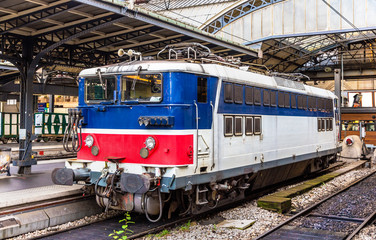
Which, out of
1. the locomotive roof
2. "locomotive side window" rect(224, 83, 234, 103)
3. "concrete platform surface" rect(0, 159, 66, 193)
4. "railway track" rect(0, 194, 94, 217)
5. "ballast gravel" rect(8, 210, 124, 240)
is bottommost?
"ballast gravel" rect(8, 210, 124, 240)

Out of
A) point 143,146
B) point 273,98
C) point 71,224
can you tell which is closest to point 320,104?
point 273,98

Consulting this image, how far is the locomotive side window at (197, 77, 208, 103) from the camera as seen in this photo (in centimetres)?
930

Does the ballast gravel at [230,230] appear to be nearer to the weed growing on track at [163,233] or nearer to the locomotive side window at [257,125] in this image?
the weed growing on track at [163,233]

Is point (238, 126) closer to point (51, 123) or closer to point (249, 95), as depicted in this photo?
point (249, 95)

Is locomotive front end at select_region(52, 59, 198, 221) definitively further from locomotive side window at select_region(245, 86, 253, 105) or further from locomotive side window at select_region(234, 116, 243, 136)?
locomotive side window at select_region(245, 86, 253, 105)

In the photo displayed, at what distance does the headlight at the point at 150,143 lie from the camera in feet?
28.7

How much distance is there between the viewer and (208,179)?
9.42 metres

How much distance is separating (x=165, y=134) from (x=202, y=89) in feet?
4.80

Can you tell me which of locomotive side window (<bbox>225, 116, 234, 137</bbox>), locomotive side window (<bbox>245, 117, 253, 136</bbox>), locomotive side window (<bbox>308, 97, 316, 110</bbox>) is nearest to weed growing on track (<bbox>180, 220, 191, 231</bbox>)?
locomotive side window (<bbox>225, 116, 234, 137</bbox>)

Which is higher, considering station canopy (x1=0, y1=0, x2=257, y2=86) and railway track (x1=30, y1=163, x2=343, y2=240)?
station canopy (x1=0, y1=0, x2=257, y2=86)

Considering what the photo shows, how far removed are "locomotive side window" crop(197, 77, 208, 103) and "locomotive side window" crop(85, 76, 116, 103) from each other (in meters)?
1.98

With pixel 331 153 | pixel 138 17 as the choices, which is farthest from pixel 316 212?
pixel 138 17

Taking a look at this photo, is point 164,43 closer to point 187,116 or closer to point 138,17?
point 138,17

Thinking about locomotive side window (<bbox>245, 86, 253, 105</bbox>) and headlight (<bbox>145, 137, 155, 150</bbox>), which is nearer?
headlight (<bbox>145, 137, 155, 150</bbox>)
